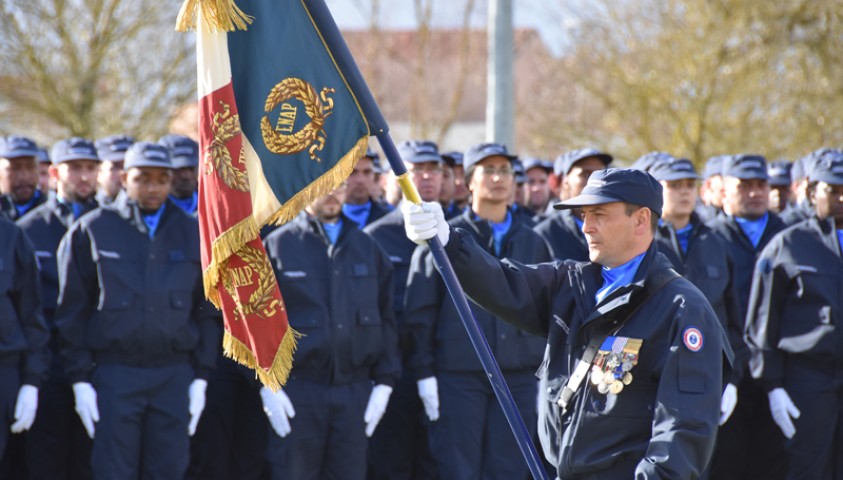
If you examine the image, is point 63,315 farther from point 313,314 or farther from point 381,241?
point 381,241

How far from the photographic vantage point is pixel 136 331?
22.1 ft

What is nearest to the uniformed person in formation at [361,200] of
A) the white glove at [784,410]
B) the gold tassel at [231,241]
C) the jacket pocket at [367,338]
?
the jacket pocket at [367,338]

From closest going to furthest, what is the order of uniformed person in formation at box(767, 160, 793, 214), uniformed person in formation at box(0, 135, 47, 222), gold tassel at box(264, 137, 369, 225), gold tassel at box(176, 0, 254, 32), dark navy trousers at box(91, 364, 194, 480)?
1. gold tassel at box(176, 0, 254, 32)
2. gold tassel at box(264, 137, 369, 225)
3. dark navy trousers at box(91, 364, 194, 480)
4. uniformed person in formation at box(0, 135, 47, 222)
5. uniformed person in formation at box(767, 160, 793, 214)

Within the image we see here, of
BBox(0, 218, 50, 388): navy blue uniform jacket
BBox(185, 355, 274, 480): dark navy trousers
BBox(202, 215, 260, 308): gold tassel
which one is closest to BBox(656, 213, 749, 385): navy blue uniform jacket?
BBox(185, 355, 274, 480): dark navy trousers

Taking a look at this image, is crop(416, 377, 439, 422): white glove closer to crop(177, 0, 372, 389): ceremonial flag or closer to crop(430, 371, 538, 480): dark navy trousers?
crop(430, 371, 538, 480): dark navy trousers

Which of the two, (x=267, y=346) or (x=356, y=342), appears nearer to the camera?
(x=267, y=346)

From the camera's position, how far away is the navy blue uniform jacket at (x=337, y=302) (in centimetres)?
683

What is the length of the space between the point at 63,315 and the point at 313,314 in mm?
1569

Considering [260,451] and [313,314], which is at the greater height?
[313,314]

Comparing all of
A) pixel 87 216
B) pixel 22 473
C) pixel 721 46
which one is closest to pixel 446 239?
pixel 87 216

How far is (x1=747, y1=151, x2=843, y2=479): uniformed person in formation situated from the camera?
7367 mm

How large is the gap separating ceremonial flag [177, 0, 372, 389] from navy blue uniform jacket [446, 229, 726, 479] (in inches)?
26.4

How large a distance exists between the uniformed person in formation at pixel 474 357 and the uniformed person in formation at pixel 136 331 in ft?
4.71

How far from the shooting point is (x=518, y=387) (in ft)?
23.8
